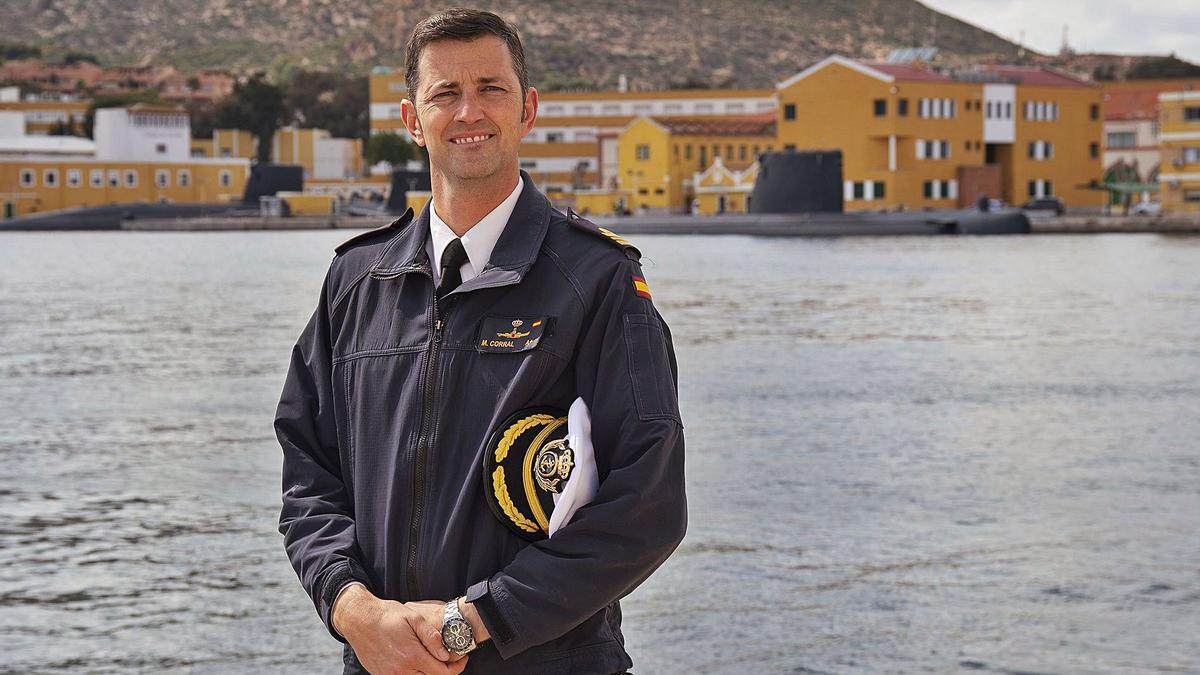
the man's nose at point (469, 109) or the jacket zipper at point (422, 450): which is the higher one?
the man's nose at point (469, 109)

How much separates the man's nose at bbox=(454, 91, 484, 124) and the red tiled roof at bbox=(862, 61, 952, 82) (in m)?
62.1

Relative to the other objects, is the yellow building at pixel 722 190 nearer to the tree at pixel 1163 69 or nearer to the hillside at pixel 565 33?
the tree at pixel 1163 69

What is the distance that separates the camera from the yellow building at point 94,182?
267 feet

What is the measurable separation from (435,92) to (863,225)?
59.3 metres

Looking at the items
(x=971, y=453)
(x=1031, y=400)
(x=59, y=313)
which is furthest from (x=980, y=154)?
(x=971, y=453)

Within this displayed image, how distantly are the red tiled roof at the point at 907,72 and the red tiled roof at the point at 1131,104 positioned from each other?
65.3 ft

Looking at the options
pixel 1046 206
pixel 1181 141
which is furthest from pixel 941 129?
pixel 1181 141

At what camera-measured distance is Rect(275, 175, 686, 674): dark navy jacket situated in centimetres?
257

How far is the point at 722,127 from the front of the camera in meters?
77.5

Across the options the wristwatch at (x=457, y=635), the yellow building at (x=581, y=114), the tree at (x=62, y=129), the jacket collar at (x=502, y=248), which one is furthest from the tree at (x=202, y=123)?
the wristwatch at (x=457, y=635)

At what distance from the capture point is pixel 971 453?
12.9m

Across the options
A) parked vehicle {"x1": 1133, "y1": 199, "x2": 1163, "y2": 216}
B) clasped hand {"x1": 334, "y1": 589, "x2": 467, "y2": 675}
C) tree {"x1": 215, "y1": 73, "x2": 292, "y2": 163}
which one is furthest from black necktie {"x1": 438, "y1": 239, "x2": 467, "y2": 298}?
tree {"x1": 215, "y1": 73, "x2": 292, "y2": 163}

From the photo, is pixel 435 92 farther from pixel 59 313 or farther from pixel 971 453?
pixel 59 313

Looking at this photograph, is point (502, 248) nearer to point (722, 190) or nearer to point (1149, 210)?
point (1149, 210)
